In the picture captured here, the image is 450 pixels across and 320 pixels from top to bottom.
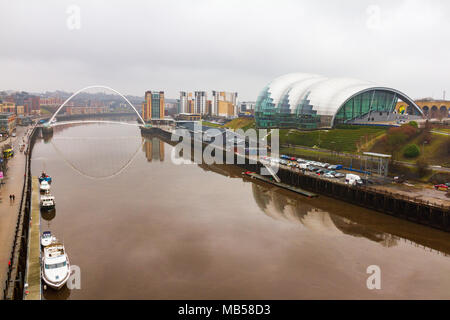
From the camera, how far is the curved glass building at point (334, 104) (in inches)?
2288

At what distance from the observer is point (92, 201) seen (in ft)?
104

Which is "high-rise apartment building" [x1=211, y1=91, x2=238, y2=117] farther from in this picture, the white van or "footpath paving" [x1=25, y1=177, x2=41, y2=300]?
"footpath paving" [x1=25, y1=177, x2=41, y2=300]

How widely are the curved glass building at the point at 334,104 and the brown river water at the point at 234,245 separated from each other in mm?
26764

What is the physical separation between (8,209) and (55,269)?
11.4m

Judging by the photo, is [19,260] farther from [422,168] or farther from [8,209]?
[422,168]

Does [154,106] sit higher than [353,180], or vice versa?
[154,106]

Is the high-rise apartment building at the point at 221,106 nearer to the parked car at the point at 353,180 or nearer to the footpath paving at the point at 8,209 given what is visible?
the footpath paving at the point at 8,209

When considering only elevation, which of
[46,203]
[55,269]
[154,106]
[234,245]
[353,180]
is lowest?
[234,245]

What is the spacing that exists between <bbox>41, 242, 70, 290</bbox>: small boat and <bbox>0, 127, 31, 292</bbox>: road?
169cm

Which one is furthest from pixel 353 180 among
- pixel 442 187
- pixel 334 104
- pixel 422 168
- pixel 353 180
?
pixel 334 104

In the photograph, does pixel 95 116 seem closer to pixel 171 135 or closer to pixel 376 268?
pixel 171 135

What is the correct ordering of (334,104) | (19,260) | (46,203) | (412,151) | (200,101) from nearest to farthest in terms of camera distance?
1. (19,260)
2. (46,203)
3. (412,151)
4. (334,104)
5. (200,101)

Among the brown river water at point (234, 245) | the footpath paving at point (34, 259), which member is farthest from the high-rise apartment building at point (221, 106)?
the footpath paving at point (34, 259)

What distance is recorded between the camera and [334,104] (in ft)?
191
